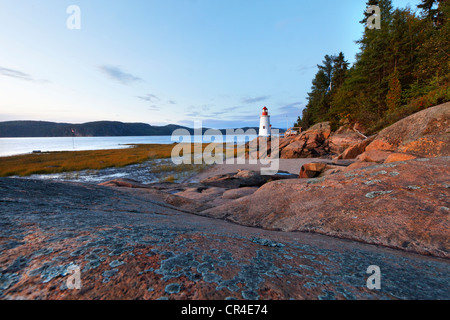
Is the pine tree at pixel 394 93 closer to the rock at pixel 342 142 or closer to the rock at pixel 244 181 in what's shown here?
the rock at pixel 342 142

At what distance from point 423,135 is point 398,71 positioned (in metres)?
22.2

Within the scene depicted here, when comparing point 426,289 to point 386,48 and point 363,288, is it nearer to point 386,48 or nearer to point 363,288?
point 363,288

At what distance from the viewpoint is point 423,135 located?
10273 millimetres

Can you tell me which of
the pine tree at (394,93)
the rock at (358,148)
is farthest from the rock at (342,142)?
the rock at (358,148)

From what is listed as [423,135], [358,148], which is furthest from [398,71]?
[423,135]

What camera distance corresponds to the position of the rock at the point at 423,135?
24.7 feet

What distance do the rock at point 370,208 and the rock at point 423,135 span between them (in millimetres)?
4794

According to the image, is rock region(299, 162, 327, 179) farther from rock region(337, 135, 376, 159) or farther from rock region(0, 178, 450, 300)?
rock region(0, 178, 450, 300)

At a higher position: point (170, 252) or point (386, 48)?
point (386, 48)
